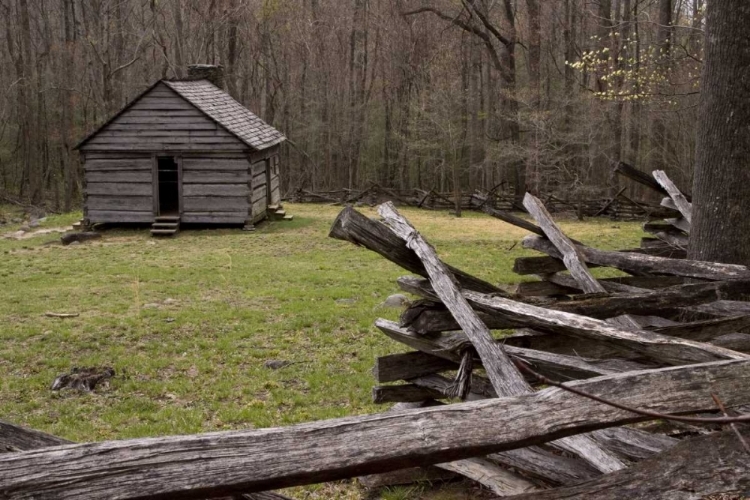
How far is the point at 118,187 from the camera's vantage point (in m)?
20.6

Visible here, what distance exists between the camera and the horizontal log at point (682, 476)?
2814 mm

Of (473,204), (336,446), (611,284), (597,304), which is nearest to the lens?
(336,446)

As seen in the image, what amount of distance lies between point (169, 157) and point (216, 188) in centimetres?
161

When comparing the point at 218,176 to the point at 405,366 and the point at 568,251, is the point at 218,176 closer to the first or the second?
the point at 568,251

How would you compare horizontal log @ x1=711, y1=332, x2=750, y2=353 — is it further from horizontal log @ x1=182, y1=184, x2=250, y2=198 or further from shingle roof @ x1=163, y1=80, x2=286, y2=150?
horizontal log @ x1=182, y1=184, x2=250, y2=198

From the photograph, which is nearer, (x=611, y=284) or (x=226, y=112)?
(x=611, y=284)

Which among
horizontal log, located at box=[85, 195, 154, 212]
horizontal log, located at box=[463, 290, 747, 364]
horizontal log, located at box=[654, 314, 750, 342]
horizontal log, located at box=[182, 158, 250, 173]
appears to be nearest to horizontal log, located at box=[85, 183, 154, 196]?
horizontal log, located at box=[85, 195, 154, 212]

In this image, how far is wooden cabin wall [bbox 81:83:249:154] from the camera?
20.2 metres

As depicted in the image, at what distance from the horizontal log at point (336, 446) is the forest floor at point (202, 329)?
230 centimetres

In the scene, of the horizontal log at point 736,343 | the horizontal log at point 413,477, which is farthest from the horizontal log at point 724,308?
the horizontal log at point 413,477

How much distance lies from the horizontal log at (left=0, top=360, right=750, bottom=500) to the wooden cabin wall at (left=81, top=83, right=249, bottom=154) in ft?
59.3

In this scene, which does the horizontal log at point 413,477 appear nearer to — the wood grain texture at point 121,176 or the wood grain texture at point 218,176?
the wood grain texture at point 218,176

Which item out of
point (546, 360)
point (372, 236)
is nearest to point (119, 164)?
point (372, 236)

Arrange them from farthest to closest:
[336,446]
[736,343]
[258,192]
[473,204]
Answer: [473,204], [258,192], [736,343], [336,446]
